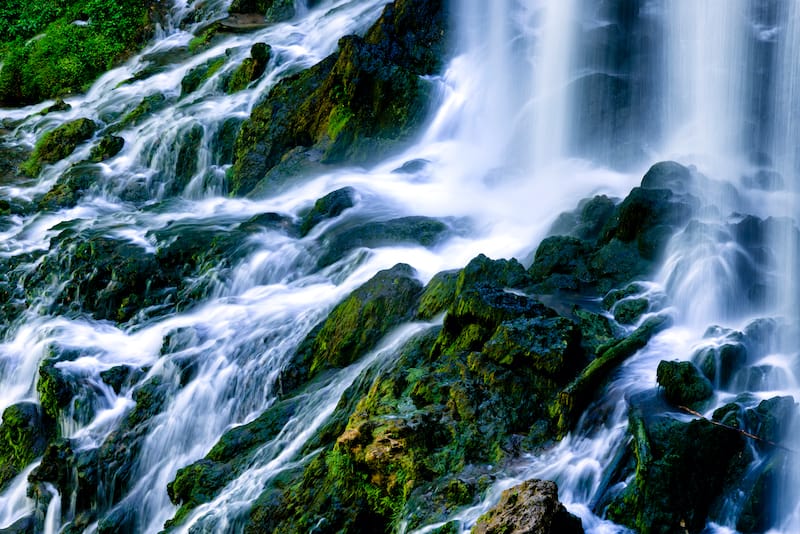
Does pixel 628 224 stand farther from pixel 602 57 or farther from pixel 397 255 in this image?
pixel 602 57

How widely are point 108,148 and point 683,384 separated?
538 inches

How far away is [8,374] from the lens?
11.8m

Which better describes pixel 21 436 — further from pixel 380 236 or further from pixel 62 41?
pixel 62 41

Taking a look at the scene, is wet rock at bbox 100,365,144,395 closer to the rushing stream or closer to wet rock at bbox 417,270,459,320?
the rushing stream

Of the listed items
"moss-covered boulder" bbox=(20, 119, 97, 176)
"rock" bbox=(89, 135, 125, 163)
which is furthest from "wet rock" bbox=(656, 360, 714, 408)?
"moss-covered boulder" bbox=(20, 119, 97, 176)

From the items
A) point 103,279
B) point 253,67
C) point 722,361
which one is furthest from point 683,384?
point 253,67

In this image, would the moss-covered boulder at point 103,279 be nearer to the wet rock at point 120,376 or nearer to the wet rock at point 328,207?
the wet rock at point 120,376

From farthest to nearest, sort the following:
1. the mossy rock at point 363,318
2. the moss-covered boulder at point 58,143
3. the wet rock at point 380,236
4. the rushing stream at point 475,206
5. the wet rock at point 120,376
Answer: the moss-covered boulder at point 58,143 < the wet rock at point 380,236 < the wet rock at point 120,376 < the mossy rock at point 363,318 < the rushing stream at point 475,206

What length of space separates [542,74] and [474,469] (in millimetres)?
10200

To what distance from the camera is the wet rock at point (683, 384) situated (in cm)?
730

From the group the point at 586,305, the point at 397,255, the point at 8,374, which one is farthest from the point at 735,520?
the point at 8,374

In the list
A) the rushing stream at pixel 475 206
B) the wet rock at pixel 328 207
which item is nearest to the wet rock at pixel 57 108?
the rushing stream at pixel 475 206

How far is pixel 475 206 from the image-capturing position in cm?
1322

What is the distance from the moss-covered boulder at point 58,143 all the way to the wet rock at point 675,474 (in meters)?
15.2
